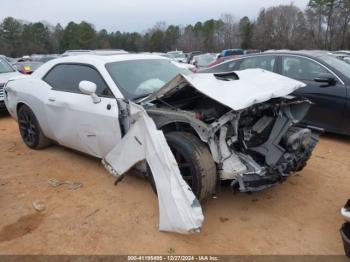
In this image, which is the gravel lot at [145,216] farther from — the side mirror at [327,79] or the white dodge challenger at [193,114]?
the side mirror at [327,79]

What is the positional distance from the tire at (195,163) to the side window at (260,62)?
11.6 ft

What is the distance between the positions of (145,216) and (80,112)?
5.24ft

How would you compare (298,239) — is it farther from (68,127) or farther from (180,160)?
(68,127)

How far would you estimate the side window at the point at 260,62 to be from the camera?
20.6 ft

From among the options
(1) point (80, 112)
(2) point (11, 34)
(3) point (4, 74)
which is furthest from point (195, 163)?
(2) point (11, 34)

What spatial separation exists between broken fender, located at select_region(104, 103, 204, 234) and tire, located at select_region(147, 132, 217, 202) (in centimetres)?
14

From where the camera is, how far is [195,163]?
3.15 m

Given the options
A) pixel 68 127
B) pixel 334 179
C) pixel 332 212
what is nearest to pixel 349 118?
pixel 334 179

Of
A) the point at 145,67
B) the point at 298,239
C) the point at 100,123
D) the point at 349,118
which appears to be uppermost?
the point at 145,67

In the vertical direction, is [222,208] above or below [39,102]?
below

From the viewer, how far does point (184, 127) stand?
143 inches

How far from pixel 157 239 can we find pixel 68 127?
215cm

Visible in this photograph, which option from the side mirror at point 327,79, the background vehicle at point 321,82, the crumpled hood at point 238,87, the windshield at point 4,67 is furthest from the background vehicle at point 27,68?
the side mirror at point 327,79

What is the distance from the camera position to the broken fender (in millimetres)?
2932
